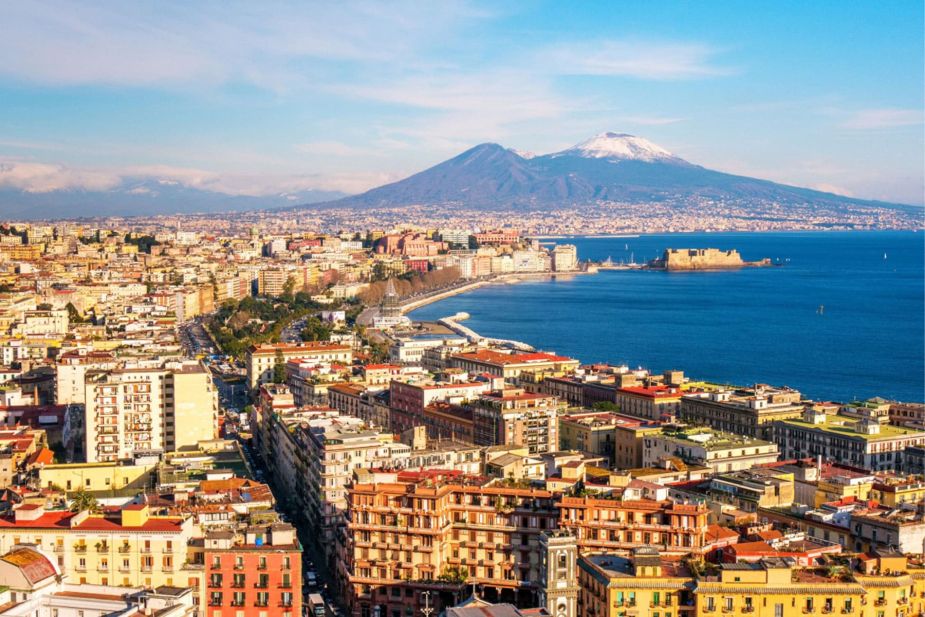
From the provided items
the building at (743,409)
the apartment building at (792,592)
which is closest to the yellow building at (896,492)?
the apartment building at (792,592)

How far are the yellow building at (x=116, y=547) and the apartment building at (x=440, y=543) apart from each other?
254 cm

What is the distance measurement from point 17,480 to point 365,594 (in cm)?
612

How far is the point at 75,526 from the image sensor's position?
37.8ft

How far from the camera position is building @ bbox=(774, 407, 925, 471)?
64.5ft

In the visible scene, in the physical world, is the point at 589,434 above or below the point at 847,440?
below

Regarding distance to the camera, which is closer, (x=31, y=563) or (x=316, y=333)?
(x=31, y=563)

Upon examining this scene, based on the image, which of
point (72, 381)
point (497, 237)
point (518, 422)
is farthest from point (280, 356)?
point (497, 237)

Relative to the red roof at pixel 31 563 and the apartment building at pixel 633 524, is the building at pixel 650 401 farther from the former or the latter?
the red roof at pixel 31 563

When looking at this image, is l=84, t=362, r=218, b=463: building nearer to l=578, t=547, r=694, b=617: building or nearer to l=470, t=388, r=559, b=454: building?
l=470, t=388, r=559, b=454: building

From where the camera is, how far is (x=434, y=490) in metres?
13.4

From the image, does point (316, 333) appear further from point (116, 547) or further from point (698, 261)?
point (698, 261)

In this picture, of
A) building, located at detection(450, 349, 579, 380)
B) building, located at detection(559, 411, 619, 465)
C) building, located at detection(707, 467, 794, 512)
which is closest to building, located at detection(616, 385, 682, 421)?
building, located at detection(559, 411, 619, 465)

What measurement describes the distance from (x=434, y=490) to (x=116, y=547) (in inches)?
142

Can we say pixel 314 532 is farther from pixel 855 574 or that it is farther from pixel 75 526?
→ pixel 855 574
